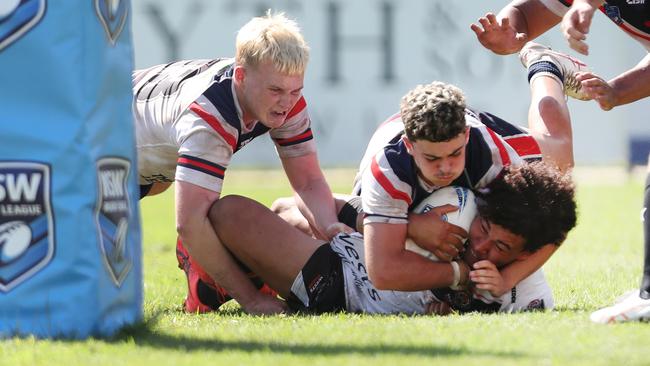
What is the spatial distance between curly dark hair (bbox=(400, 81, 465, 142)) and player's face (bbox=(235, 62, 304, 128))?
69 cm

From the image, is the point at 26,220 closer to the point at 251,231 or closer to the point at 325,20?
the point at 251,231

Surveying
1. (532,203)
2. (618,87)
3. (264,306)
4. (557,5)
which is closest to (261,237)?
(264,306)

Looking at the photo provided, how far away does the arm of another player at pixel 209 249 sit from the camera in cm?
446

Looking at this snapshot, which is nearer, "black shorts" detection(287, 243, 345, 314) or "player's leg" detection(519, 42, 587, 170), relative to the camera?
"black shorts" detection(287, 243, 345, 314)

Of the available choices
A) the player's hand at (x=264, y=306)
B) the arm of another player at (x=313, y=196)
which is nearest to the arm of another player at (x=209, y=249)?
the player's hand at (x=264, y=306)

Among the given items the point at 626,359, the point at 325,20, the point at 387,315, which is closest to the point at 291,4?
the point at 325,20

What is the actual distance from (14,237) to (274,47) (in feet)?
5.31

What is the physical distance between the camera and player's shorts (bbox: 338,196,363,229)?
16.6 ft

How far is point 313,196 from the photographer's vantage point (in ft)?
16.8

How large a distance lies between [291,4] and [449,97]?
14013 mm

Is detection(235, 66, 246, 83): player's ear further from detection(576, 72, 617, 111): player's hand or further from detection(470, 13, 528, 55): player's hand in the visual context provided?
detection(576, 72, 617, 111): player's hand

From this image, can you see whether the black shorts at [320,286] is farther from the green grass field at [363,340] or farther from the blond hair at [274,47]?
the blond hair at [274,47]

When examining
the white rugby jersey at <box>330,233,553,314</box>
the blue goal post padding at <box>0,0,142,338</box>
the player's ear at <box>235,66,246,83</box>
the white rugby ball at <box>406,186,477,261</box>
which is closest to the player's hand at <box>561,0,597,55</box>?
the white rugby ball at <box>406,186,477,261</box>

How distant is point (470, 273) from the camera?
13.7ft
